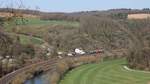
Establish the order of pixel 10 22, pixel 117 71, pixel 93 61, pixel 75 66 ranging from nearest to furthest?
pixel 10 22 < pixel 117 71 < pixel 75 66 < pixel 93 61

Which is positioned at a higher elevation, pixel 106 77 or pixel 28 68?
pixel 106 77

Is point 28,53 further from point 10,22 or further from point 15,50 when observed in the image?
point 10,22

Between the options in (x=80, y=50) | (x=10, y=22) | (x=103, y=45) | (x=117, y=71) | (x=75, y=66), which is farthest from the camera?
(x=103, y=45)

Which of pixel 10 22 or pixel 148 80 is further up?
pixel 10 22

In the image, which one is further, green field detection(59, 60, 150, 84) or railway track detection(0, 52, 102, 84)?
green field detection(59, 60, 150, 84)

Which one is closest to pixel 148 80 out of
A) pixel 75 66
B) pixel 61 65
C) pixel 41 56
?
pixel 61 65

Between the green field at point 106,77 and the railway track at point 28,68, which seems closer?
the railway track at point 28,68

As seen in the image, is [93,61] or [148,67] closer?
[148,67]

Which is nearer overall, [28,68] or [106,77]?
[106,77]

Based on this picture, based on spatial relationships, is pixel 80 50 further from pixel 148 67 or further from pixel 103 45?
pixel 148 67
